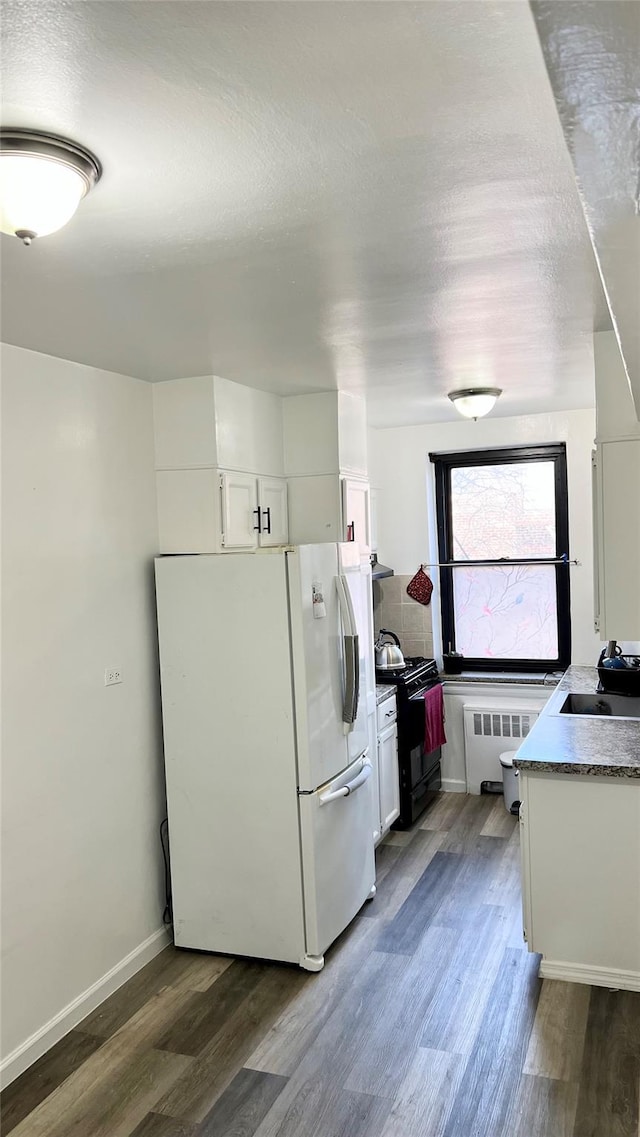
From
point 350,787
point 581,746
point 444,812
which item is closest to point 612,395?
point 581,746

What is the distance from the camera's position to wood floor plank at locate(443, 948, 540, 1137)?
2.49m

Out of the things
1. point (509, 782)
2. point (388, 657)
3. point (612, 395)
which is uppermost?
point (612, 395)

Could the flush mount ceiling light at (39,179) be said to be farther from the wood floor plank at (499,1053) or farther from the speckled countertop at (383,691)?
the speckled countertop at (383,691)

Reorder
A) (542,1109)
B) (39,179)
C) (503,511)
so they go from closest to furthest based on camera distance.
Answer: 1. (39,179)
2. (542,1109)
3. (503,511)

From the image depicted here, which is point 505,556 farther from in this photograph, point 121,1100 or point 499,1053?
point 121,1100

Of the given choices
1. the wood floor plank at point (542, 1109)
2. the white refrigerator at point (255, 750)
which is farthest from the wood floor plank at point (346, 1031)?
the wood floor plank at point (542, 1109)

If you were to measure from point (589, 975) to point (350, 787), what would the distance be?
1.20 metres

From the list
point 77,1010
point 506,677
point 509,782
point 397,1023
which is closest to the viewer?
point 397,1023

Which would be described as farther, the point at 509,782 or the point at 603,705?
the point at 509,782

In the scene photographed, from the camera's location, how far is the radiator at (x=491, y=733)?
17.8 feet

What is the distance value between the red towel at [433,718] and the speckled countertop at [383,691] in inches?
11.7

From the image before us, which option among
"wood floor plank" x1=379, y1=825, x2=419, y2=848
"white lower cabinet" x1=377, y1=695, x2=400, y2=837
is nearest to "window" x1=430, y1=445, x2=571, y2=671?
"white lower cabinet" x1=377, y1=695, x2=400, y2=837

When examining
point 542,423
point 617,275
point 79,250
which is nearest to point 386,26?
point 617,275

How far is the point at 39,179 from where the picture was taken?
1521mm
